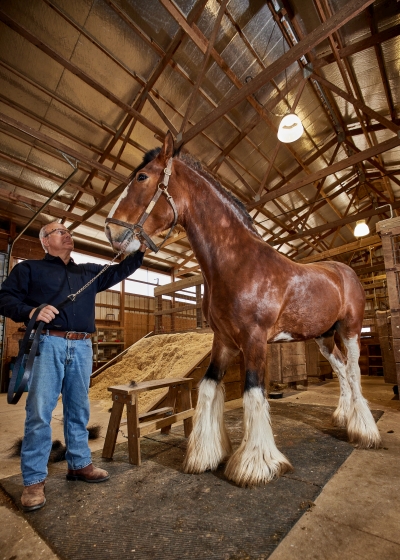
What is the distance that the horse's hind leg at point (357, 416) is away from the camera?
2604 mm

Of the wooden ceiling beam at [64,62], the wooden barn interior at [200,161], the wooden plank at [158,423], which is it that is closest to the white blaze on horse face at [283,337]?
the wooden barn interior at [200,161]

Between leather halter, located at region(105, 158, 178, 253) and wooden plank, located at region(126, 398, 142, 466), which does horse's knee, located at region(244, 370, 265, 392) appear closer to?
wooden plank, located at region(126, 398, 142, 466)

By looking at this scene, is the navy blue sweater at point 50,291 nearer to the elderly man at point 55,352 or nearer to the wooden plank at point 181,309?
the elderly man at point 55,352

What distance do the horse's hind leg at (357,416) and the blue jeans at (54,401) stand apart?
7.98ft

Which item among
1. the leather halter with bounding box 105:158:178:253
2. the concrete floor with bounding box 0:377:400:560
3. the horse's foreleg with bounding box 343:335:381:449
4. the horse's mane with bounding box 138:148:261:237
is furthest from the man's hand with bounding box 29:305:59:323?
the horse's foreleg with bounding box 343:335:381:449

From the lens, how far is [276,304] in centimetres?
225

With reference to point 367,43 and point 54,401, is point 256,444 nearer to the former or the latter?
point 54,401

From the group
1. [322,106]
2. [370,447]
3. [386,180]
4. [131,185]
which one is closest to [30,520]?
[131,185]

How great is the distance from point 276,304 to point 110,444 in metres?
1.93

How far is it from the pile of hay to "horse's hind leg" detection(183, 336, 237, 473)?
204 cm

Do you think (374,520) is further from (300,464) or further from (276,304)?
(276,304)

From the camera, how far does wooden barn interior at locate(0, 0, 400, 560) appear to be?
1.50 meters

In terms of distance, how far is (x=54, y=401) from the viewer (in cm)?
202

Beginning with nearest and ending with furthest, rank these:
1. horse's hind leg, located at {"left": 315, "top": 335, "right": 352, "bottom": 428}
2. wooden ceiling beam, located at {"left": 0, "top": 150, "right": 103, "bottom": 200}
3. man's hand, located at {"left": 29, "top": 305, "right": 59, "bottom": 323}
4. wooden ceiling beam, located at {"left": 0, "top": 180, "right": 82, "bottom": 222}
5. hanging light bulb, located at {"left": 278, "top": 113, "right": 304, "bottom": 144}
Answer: man's hand, located at {"left": 29, "top": 305, "right": 59, "bottom": 323}, horse's hind leg, located at {"left": 315, "top": 335, "right": 352, "bottom": 428}, hanging light bulb, located at {"left": 278, "top": 113, "right": 304, "bottom": 144}, wooden ceiling beam, located at {"left": 0, "top": 150, "right": 103, "bottom": 200}, wooden ceiling beam, located at {"left": 0, "top": 180, "right": 82, "bottom": 222}
